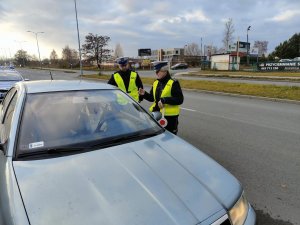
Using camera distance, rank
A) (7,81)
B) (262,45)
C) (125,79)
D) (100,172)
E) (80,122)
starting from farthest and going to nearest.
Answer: (262,45)
(7,81)
(125,79)
(80,122)
(100,172)

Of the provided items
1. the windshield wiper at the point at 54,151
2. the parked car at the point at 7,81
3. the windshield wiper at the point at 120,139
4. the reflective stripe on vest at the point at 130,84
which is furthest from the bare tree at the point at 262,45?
the windshield wiper at the point at 54,151

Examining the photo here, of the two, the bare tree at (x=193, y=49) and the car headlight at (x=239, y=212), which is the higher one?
the bare tree at (x=193, y=49)

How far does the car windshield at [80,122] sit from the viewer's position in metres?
2.50

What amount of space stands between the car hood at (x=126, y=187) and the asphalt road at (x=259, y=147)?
132 cm

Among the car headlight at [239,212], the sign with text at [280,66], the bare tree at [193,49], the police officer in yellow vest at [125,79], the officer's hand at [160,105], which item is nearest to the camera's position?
the car headlight at [239,212]

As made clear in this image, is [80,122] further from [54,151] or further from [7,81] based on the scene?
[7,81]

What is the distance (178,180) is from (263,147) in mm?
4002

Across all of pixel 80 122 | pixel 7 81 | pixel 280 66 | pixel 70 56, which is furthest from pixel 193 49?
pixel 80 122

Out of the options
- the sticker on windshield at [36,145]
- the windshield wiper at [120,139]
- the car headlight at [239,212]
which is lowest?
the car headlight at [239,212]

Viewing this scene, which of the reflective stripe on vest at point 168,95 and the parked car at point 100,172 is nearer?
the parked car at point 100,172

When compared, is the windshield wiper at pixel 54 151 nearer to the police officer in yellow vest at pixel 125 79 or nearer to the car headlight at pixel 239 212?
the car headlight at pixel 239 212

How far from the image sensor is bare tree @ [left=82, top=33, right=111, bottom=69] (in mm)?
67375

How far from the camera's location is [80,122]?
2.83 meters

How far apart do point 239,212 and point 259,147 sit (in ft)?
12.6
